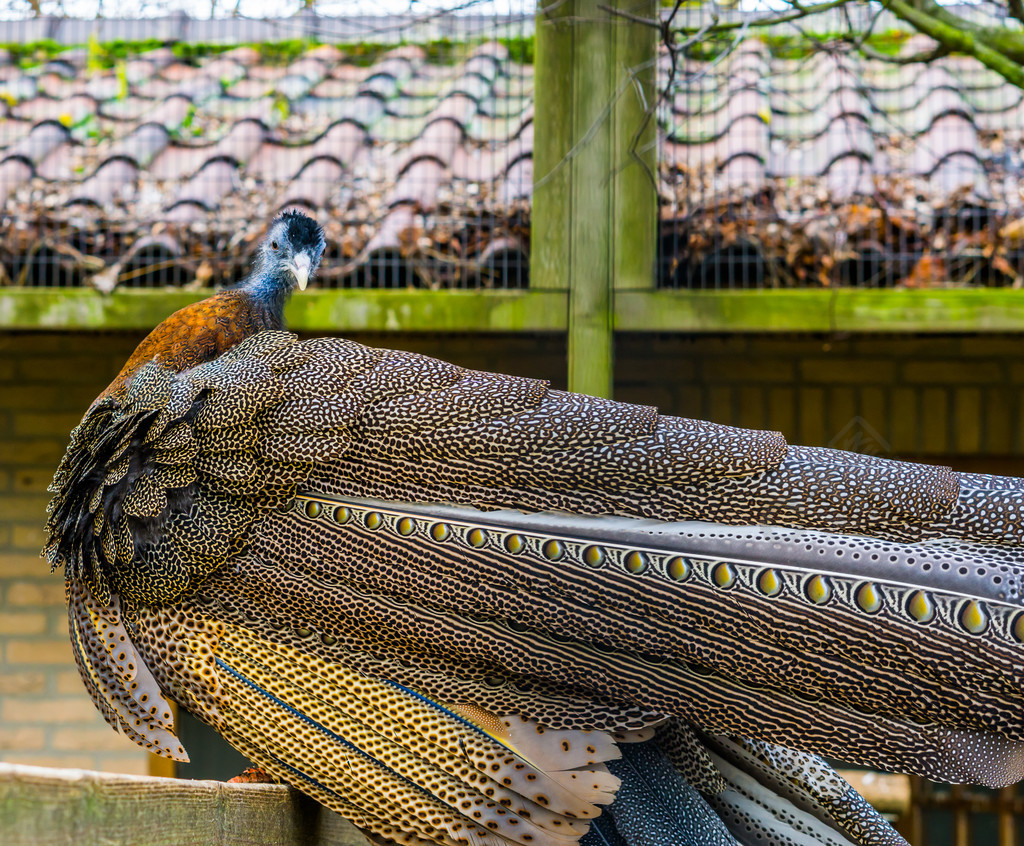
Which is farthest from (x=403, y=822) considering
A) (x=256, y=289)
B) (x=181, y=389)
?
(x=256, y=289)

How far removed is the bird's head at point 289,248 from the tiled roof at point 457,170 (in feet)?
3.40

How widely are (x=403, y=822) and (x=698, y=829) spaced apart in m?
Result: 0.48

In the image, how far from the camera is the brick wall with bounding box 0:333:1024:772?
14.2ft

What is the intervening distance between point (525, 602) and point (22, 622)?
356 cm

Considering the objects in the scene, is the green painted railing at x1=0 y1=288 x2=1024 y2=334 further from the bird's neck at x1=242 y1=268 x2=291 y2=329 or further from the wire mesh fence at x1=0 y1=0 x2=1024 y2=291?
the bird's neck at x1=242 y1=268 x2=291 y2=329

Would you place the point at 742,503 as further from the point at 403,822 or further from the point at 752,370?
the point at 752,370

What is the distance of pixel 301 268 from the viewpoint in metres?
2.62

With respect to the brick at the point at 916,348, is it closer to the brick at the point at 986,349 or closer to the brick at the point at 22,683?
the brick at the point at 986,349

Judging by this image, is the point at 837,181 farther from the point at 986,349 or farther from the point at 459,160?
the point at 459,160

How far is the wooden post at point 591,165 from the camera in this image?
9.70 ft

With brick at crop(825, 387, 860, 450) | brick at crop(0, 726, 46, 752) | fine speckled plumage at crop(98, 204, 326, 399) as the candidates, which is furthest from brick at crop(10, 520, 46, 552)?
brick at crop(825, 387, 860, 450)

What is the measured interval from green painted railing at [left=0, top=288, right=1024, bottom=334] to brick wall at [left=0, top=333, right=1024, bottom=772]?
0.78m

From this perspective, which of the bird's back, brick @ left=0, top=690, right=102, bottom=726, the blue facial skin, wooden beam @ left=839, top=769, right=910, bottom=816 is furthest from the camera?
brick @ left=0, top=690, right=102, bottom=726

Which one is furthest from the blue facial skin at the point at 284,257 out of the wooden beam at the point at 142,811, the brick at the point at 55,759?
the brick at the point at 55,759
